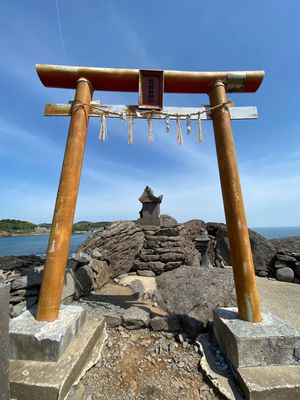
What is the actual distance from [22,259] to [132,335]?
3.16 m

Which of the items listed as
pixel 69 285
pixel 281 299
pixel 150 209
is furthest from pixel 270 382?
pixel 150 209

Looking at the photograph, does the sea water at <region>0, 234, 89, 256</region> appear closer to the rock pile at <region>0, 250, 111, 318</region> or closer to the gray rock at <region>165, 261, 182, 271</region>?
the rock pile at <region>0, 250, 111, 318</region>

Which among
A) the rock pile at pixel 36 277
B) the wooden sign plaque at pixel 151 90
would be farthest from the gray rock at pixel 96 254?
the wooden sign plaque at pixel 151 90

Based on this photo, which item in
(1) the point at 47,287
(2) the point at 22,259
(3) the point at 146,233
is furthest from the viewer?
(3) the point at 146,233

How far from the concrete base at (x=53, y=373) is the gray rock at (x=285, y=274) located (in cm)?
677

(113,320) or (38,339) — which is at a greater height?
(38,339)

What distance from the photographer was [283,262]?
724 cm

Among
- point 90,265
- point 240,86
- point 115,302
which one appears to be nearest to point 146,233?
point 90,265

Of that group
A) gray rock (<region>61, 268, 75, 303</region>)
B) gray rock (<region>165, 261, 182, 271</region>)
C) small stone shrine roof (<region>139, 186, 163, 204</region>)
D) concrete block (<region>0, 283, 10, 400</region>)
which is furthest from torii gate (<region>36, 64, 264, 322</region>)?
small stone shrine roof (<region>139, 186, 163, 204</region>)

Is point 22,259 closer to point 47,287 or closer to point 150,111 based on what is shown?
point 47,287

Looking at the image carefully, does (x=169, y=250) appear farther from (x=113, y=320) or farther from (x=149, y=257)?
(x=113, y=320)

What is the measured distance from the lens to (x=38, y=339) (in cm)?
237

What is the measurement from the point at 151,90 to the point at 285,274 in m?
7.37

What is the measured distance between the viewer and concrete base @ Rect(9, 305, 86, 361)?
236cm
